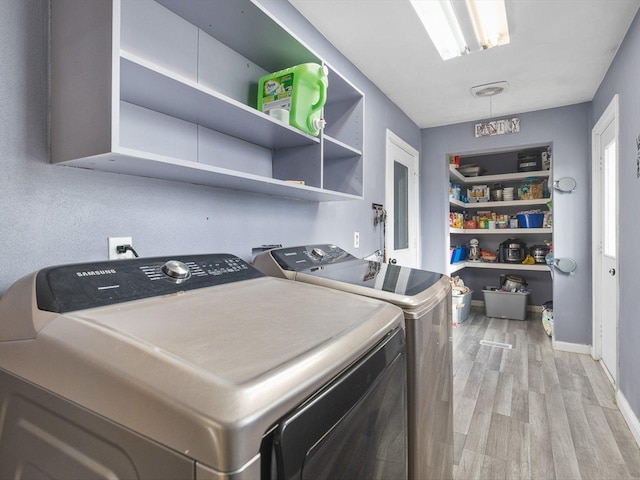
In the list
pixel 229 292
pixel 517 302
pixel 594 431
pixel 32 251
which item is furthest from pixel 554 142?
pixel 32 251

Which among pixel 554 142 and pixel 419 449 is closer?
pixel 419 449

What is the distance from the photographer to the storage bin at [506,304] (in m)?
4.59

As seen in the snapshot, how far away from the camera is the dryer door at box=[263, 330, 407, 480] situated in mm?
467

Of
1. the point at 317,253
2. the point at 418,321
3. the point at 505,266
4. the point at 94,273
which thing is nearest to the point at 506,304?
the point at 505,266

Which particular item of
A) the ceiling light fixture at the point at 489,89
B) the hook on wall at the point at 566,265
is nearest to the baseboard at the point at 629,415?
the hook on wall at the point at 566,265

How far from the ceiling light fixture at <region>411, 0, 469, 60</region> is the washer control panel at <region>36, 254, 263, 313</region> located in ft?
5.94

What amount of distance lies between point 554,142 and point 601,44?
1335mm

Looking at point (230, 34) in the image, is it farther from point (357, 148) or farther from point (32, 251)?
point (32, 251)

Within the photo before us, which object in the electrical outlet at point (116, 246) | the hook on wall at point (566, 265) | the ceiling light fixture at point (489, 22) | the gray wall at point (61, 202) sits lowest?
the hook on wall at point (566, 265)

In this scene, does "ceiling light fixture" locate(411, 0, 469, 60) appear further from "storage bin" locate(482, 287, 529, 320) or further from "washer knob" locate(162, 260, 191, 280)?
"storage bin" locate(482, 287, 529, 320)

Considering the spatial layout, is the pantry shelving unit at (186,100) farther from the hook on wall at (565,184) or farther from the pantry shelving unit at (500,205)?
the pantry shelving unit at (500,205)

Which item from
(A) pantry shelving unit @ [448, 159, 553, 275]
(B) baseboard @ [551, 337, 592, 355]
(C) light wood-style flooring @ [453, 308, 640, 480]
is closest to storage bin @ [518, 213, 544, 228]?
(A) pantry shelving unit @ [448, 159, 553, 275]

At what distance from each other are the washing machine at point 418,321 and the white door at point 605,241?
212cm

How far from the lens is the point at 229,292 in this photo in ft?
2.97
